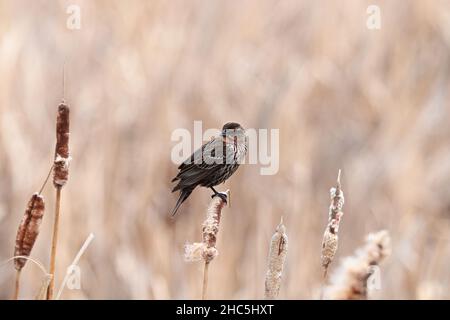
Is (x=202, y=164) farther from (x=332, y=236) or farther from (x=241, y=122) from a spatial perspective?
(x=241, y=122)

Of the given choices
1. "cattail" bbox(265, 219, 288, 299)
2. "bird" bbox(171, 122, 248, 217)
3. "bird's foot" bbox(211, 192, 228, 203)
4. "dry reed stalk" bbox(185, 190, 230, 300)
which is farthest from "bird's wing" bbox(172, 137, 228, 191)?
"cattail" bbox(265, 219, 288, 299)

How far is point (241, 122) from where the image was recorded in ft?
7.61

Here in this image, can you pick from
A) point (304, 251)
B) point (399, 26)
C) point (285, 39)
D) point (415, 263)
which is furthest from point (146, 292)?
point (399, 26)

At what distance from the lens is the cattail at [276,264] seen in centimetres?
90

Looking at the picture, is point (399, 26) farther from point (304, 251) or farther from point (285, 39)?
point (304, 251)

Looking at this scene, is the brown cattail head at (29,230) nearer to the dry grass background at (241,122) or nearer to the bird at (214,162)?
the bird at (214,162)

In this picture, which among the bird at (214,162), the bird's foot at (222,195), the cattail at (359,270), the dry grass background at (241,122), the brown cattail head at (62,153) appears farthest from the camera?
the dry grass background at (241,122)

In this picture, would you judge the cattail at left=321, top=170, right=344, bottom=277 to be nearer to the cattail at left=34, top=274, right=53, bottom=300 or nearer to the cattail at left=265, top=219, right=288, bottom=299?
the cattail at left=265, top=219, right=288, bottom=299

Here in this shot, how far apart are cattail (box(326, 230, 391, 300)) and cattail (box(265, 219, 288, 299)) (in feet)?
0.19

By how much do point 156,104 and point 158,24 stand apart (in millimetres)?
271

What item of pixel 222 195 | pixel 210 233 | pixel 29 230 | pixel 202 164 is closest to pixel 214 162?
pixel 202 164

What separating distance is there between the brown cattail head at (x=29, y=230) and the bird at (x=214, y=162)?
40 centimetres

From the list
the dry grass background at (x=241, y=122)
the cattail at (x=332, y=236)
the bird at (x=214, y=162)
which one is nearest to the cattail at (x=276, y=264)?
the cattail at (x=332, y=236)

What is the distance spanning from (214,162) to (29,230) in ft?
1.54
